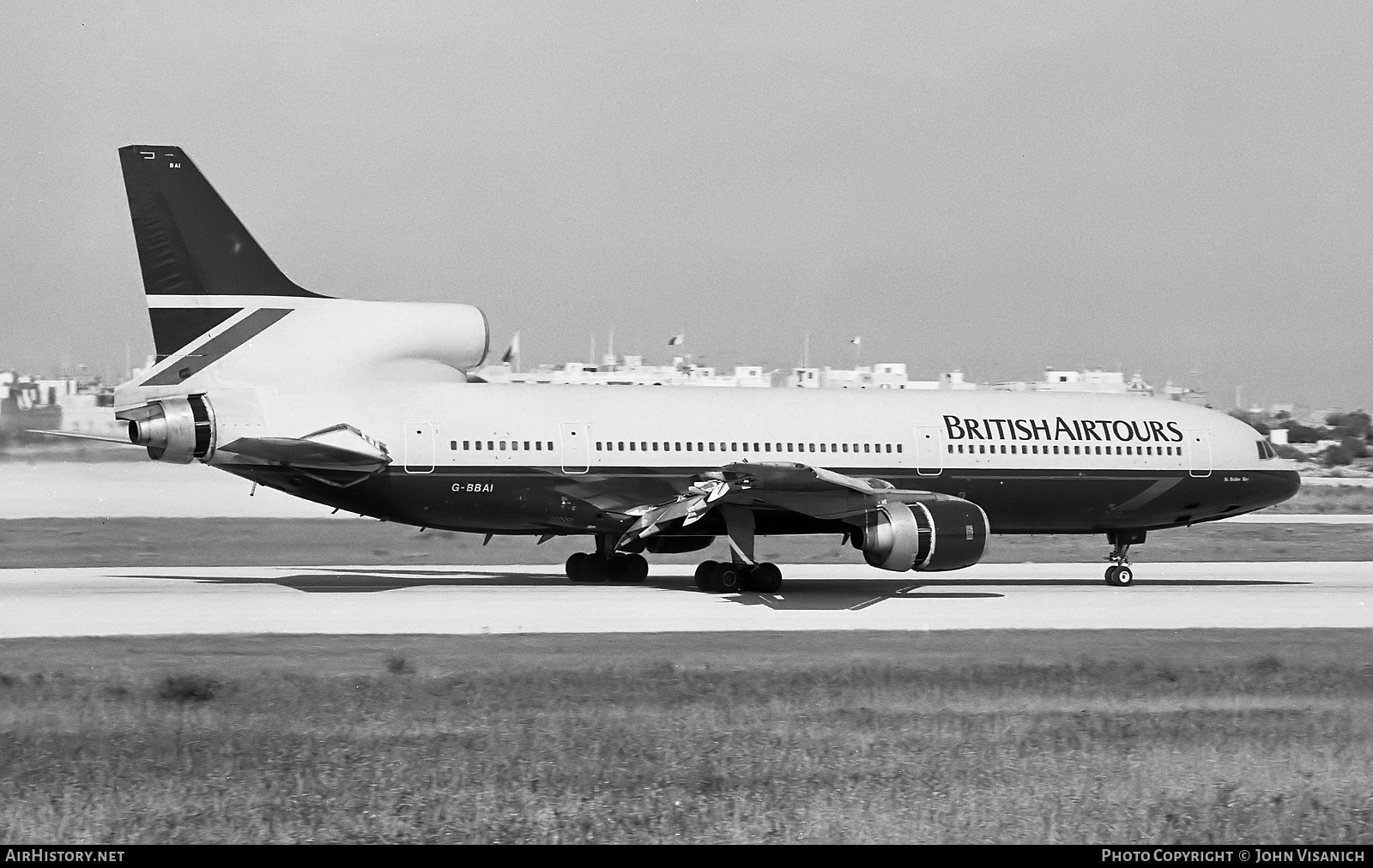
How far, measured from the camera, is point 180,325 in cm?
2511

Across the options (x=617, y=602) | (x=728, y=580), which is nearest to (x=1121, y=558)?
(x=728, y=580)

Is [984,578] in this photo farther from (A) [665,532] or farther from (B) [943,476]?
(A) [665,532]

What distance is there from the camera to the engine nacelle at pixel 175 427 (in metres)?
23.9

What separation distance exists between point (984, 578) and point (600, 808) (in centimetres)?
2208

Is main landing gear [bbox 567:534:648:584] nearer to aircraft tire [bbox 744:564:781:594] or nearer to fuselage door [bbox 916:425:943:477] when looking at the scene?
aircraft tire [bbox 744:564:781:594]

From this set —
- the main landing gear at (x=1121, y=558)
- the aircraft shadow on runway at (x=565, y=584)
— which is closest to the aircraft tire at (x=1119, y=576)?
the main landing gear at (x=1121, y=558)

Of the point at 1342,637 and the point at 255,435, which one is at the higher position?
the point at 255,435

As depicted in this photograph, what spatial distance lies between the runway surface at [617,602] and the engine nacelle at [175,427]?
2331 mm

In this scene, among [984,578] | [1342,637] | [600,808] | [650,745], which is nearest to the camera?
[600,808]

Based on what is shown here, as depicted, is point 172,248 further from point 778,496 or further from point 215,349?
point 778,496

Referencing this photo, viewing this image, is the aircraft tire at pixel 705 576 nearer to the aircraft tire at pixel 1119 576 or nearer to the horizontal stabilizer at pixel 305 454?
the horizontal stabilizer at pixel 305 454

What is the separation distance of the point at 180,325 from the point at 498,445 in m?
5.67

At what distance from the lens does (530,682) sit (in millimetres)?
15719
